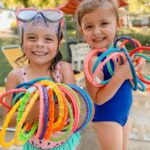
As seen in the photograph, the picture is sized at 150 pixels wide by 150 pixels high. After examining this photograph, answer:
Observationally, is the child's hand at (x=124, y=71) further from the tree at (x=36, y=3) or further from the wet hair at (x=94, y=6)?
the tree at (x=36, y=3)

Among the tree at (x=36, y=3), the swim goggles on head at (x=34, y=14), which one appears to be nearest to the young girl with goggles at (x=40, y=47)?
the swim goggles on head at (x=34, y=14)

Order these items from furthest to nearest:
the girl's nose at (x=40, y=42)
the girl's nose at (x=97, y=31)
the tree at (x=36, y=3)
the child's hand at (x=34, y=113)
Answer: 1. the tree at (x=36, y=3)
2. the girl's nose at (x=97, y=31)
3. the girl's nose at (x=40, y=42)
4. the child's hand at (x=34, y=113)

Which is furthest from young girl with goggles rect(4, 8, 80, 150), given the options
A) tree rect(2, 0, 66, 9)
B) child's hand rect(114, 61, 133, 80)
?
tree rect(2, 0, 66, 9)

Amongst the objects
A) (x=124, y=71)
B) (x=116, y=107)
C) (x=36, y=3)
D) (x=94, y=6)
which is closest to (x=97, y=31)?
(x=94, y=6)

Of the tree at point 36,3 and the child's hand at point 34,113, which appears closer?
the child's hand at point 34,113

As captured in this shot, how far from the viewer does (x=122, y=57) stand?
1.75 m

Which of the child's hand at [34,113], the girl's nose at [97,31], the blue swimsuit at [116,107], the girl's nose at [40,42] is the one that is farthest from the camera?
the blue swimsuit at [116,107]

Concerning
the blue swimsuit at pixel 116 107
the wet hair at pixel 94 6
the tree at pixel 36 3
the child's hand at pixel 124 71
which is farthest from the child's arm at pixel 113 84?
the tree at pixel 36 3

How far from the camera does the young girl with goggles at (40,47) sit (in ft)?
5.63

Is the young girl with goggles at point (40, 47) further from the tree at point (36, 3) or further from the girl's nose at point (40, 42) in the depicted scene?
the tree at point (36, 3)

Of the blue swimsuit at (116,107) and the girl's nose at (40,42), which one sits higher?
the girl's nose at (40,42)

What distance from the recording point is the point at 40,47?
5.59 ft

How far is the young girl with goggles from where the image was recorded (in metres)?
1.72

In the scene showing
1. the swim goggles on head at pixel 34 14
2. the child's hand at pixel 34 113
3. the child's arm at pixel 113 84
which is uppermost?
the swim goggles on head at pixel 34 14
